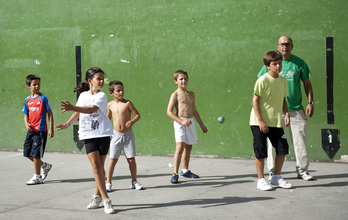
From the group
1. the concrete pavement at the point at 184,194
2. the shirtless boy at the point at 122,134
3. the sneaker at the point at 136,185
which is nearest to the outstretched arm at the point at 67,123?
the shirtless boy at the point at 122,134

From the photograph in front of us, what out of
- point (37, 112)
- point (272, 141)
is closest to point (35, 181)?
point (37, 112)

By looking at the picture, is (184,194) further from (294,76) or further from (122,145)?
(294,76)

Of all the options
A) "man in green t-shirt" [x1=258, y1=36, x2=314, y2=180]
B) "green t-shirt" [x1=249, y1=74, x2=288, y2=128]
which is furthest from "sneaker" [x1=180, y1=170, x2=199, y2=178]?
"green t-shirt" [x1=249, y1=74, x2=288, y2=128]

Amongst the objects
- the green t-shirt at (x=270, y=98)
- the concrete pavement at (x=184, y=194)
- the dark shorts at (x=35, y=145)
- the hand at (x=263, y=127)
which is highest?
the green t-shirt at (x=270, y=98)

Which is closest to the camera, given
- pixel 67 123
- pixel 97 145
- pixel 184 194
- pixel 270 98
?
pixel 97 145

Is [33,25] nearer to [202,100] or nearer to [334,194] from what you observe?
[202,100]

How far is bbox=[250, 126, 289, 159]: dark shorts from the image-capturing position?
235 inches

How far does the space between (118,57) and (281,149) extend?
404 centimetres

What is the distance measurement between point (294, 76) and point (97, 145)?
2.87 metres

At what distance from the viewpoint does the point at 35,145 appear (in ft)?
22.3

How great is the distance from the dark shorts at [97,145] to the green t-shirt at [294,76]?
2418mm

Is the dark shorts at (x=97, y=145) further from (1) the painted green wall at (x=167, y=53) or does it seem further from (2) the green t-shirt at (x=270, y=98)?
(1) the painted green wall at (x=167, y=53)

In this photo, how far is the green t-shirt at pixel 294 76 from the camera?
6.52 m

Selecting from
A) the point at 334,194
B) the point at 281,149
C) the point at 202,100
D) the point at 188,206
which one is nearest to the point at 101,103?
the point at 188,206
